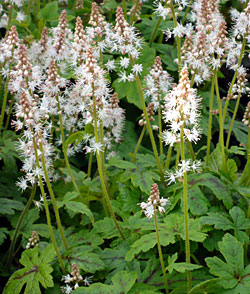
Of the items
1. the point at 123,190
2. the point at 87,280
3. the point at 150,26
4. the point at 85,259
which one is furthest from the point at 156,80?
the point at 150,26

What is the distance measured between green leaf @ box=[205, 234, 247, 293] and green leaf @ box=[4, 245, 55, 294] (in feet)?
3.65

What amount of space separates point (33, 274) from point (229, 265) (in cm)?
136

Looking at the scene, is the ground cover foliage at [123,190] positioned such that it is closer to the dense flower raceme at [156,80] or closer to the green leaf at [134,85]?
the dense flower raceme at [156,80]

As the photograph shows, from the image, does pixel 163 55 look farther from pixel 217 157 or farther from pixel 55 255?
pixel 55 255

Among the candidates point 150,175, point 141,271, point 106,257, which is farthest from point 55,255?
point 150,175

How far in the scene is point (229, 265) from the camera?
273cm

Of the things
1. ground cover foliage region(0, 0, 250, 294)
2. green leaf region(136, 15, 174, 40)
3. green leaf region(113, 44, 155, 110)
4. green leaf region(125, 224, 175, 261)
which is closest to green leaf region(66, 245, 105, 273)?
ground cover foliage region(0, 0, 250, 294)

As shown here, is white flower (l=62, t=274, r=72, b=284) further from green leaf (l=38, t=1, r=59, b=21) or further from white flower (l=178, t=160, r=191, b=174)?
green leaf (l=38, t=1, r=59, b=21)

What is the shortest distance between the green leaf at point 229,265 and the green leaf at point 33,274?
1.11 m

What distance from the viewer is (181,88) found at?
2.32 meters

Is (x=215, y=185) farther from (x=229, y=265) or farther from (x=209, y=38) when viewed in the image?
(x=209, y=38)

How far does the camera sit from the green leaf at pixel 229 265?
2682 mm

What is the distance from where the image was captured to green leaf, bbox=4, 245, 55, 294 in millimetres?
2967

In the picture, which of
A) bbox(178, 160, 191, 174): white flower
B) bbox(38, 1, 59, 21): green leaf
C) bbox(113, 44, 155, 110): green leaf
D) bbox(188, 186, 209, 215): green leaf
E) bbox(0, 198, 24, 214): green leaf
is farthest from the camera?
bbox(38, 1, 59, 21): green leaf
